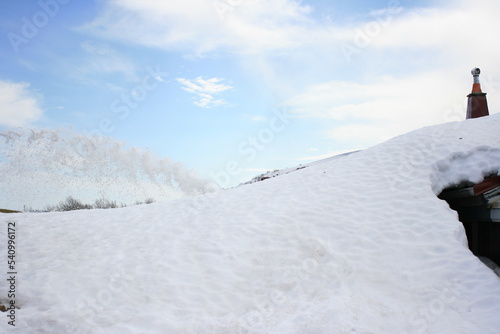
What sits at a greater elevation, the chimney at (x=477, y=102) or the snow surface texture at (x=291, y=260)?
the chimney at (x=477, y=102)

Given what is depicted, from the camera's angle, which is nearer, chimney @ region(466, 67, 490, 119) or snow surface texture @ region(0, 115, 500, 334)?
snow surface texture @ region(0, 115, 500, 334)

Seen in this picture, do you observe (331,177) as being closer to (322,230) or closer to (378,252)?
(322,230)

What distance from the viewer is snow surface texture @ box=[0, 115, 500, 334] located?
23.9ft

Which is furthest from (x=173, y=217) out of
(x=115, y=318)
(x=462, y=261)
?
(x=462, y=261)

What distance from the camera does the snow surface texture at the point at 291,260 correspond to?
7270mm

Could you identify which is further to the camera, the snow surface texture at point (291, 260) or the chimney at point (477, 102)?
the chimney at point (477, 102)

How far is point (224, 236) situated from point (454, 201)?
24.2 ft

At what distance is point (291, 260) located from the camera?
357 inches

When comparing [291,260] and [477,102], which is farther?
[477,102]

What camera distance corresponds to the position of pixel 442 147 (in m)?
12.6

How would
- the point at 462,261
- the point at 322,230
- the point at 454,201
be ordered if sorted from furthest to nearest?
1. the point at 454,201
2. the point at 322,230
3. the point at 462,261

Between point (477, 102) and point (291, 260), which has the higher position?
point (477, 102)

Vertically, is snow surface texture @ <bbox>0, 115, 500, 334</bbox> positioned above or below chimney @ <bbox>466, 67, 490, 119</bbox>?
below

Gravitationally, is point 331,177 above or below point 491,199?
above
